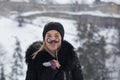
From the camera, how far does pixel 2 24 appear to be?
99.7 ft

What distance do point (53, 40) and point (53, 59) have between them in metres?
0.06

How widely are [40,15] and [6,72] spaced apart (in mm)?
20945

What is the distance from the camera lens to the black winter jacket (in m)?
1.52

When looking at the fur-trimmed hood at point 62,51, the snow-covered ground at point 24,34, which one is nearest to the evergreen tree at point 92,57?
the snow-covered ground at point 24,34

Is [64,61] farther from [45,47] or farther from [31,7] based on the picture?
[31,7]

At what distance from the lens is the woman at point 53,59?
152 centimetres

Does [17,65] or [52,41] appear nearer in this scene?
[52,41]

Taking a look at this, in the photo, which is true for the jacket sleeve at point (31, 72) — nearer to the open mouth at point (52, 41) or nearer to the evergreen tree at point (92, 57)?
the open mouth at point (52, 41)

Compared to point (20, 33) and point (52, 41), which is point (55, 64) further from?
point (20, 33)

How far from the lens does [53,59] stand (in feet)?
5.03

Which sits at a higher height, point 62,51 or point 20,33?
point 62,51

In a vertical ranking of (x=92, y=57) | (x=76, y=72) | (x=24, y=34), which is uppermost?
(x=76, y=72)

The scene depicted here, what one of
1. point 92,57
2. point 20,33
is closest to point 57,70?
point 92,57

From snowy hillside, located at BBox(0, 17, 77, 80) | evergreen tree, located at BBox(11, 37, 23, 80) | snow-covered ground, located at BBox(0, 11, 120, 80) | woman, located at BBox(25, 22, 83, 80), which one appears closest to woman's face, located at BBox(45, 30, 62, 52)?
woman, located at BBox(25, 22, 83, 80)
